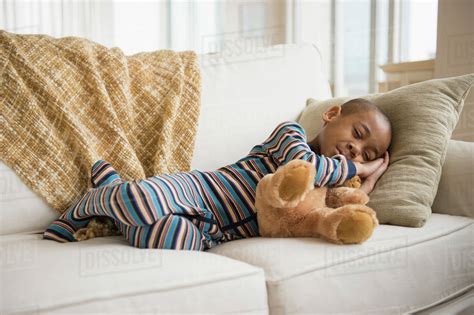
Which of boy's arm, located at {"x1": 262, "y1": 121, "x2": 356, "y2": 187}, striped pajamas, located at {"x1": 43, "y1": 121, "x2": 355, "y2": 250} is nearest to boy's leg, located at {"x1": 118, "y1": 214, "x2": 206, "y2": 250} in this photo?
striped pajamas, located at {"x1": 43, "y1": 121, "x2": 355, "y2": 250}

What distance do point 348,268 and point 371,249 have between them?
0.08 meters

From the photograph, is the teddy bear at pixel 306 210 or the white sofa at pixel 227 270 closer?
the white sofa at pixel 227 270

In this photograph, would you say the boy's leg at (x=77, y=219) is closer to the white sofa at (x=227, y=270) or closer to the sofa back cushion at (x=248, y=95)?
the white sofa at (x=227, y=270)

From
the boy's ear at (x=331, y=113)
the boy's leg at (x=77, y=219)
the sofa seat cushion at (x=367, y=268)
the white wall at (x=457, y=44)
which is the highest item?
the white wall at (x=457, y=44)

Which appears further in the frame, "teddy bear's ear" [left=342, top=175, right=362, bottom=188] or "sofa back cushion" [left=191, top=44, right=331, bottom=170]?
"sofa back cushion" [left=191, top=44, right=331, bottom=170]

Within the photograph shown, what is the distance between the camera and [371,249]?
1.22 metres

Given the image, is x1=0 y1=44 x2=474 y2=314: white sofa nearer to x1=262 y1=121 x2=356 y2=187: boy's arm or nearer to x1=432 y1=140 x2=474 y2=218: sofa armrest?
x1=432 y1=140 x2=474 y2=218: sofa armrest

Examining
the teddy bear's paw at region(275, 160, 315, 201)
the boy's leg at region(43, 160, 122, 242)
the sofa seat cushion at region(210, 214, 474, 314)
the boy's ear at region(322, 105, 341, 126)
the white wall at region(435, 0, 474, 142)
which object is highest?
the white wall at region(435, 0, 474, 142)

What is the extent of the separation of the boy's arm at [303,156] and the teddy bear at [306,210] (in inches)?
1.6

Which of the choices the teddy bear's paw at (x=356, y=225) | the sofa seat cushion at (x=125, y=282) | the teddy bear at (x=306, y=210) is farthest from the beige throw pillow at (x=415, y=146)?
the sofa seat cushion at (x=125, y=282)

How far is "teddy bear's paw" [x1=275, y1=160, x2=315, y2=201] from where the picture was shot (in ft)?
3.89

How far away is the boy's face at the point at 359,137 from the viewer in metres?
1.52

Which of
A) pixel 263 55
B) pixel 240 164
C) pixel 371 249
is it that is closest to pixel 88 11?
pixel 263 55

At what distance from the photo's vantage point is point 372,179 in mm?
1514
